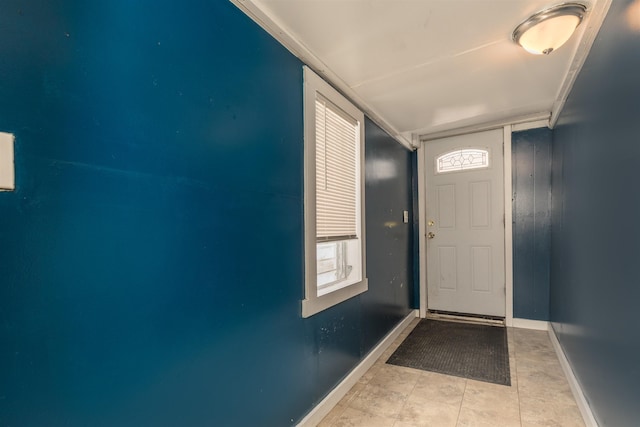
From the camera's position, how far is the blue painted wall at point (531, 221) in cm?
351

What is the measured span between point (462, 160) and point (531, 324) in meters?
2.06

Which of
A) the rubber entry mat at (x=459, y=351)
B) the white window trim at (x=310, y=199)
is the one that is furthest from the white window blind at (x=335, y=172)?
the rubber entry mat at (x=459, y=351)

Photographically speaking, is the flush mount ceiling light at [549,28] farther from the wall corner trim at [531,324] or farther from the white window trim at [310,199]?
the wall corner trim at [531,324]

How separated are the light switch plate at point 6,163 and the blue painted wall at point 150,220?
0.08 ft

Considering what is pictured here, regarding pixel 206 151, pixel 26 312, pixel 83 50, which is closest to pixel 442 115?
pixel 206 151

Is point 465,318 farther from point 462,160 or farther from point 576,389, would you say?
point 462,160

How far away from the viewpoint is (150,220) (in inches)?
43.1

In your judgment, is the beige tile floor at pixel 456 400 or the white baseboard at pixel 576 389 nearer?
the white baseboard at pixel 576 389

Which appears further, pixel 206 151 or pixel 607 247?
pixel 607 247

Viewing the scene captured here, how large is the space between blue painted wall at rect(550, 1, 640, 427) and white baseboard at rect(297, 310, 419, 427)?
1.44 metres

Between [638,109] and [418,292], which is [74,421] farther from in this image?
[418,292]

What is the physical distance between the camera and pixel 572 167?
7.75 ft

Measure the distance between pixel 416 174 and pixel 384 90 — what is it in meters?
1.85

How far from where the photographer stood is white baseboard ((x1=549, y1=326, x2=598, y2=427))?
6.07 ft
